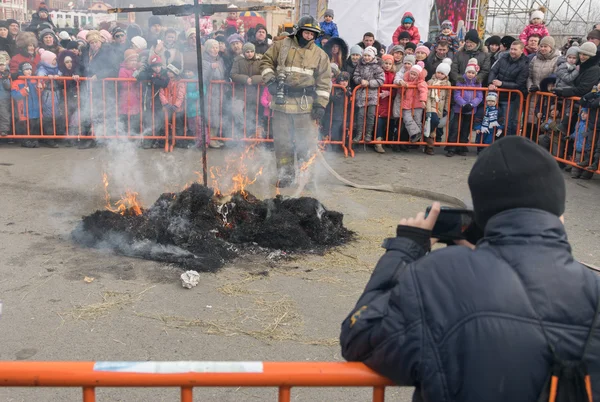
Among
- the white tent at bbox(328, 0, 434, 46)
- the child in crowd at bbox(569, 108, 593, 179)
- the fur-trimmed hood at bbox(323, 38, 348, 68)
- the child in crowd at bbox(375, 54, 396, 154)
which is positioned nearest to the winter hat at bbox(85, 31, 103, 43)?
the fur-trimmed hood at bbox(323, 38, 348, 68)

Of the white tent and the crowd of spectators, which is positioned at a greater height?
the white tent

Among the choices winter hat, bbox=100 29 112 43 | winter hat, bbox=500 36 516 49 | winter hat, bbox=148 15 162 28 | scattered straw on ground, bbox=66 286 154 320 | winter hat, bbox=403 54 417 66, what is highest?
winter hat, bbox=148 15 162 28

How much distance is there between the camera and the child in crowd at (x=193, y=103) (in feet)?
36.2

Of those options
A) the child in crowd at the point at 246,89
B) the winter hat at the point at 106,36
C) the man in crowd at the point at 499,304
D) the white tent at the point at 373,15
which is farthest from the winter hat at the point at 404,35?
the man in crowd at the point at 499,304

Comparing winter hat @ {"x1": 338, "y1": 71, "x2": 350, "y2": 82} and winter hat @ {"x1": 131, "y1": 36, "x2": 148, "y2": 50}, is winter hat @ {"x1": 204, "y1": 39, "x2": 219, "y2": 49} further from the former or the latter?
winter hat @ {"x1": 338, "y1": 71, "x2": 350, "y2": 82}

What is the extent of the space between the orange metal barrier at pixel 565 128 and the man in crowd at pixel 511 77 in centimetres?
24

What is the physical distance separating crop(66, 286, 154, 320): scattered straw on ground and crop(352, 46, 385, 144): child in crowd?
7.09 metres

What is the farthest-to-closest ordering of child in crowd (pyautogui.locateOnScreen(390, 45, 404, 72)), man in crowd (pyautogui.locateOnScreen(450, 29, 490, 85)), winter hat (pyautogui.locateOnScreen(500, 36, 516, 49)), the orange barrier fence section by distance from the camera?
winter hat (pyautogui.locateOnScreen(500, 36, 516, 49)), child in crowd (pyautogui.locateOnScreen(390, 45, 404, 72)), man in crowd (pyautogui.locateOnScreen(450, 29, 490, 85)), the orange barrier fence section

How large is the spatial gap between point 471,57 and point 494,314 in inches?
425

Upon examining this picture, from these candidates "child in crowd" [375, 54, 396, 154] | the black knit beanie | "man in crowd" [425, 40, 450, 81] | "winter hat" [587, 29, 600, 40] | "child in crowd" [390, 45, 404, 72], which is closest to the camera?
the black knit beanie

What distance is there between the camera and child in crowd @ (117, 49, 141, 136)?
1111cm

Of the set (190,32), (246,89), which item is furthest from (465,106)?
(190,32)

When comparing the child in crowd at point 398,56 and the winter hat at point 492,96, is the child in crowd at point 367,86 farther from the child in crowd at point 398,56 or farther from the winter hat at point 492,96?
the winter hat at point 492,96

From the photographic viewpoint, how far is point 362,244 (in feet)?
21.3
